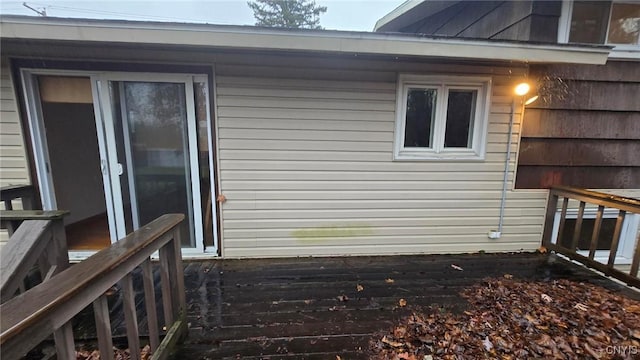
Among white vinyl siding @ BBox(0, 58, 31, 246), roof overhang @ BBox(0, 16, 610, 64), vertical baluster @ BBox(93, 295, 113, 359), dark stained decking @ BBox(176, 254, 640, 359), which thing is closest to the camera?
vertical baluster @ BBox(93, 295, 113, 359)

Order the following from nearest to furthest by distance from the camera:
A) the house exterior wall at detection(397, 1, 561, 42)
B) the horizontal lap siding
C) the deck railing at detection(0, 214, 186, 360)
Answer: the deck railing at detection(0, 214, 186, 360) → the horizontal lap siding → the house exterior wall at detection(397, 1, 561, 42)

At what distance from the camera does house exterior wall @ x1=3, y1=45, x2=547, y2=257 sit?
9.80ft

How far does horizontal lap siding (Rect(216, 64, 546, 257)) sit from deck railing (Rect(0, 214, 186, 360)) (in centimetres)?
130

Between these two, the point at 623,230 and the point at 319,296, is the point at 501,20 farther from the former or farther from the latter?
the point at 319,296

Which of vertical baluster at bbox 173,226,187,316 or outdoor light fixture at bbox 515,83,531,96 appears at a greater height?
outdoor light fixture at bbox 515,83,531,96

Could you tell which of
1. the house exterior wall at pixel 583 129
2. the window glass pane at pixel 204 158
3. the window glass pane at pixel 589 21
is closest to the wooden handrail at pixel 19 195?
the window glass pane at pixel 204 158

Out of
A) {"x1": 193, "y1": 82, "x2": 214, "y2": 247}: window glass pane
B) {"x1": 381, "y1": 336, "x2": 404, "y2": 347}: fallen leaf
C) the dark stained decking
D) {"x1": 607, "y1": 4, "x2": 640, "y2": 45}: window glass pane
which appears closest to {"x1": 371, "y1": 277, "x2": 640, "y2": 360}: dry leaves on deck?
{"x1": 381, "y1": 336, "x2": 404, "y2": 347}: fallen leaf

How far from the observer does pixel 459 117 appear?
130 inches

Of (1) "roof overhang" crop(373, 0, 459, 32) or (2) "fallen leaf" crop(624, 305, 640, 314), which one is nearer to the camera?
(2) "fallen leaf" crop(624, 305, 640, 314)

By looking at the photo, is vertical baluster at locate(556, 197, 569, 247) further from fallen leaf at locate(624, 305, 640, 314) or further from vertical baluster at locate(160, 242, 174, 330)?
vertical baluster at locate(160, 242, 174, 330)

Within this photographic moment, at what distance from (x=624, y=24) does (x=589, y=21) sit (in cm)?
46

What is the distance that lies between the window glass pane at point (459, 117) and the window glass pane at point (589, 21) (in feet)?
4.29

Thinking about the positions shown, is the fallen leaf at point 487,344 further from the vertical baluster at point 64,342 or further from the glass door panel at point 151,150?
the glass door panel at point 151,150

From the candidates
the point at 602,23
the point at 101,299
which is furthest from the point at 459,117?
the point at 101,299
